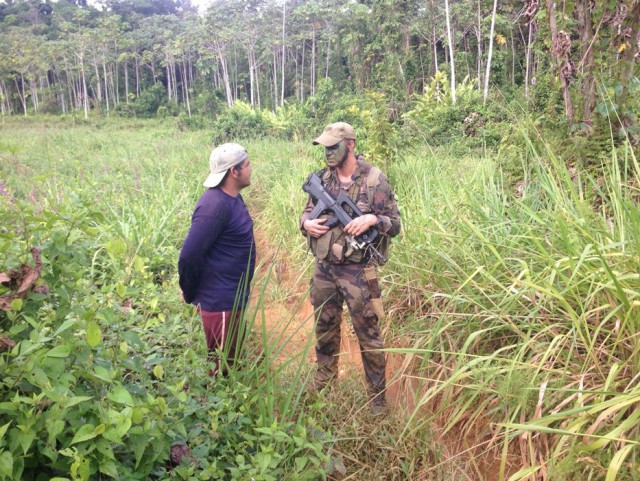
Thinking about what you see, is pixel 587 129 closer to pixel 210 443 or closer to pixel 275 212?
pixel 210 443

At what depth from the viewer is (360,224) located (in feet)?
8.17

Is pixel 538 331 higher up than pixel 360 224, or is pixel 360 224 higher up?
pixel 360 224

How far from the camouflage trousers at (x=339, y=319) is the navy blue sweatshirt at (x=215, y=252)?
466mm

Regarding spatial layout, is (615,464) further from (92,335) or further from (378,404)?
(92,335)

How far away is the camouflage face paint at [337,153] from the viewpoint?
2590mm

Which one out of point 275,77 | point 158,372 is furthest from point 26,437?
point 275,77

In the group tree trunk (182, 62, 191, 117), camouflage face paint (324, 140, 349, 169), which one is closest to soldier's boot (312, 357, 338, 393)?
camouflage face paint (324, 140, 349, 169)

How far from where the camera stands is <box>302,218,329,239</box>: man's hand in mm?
2635

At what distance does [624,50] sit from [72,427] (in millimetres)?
3382

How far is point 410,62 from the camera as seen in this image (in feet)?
85.0

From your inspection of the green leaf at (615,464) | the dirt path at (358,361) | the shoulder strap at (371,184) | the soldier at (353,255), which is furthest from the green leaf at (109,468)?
the shoulder strap at (371,184)

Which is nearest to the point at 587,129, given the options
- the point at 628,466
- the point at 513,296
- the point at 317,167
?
the point at 513,296

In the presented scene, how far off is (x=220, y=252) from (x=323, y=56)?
1452 inches

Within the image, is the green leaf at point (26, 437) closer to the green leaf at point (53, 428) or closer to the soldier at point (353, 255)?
the green leaf at point (53, 428)
